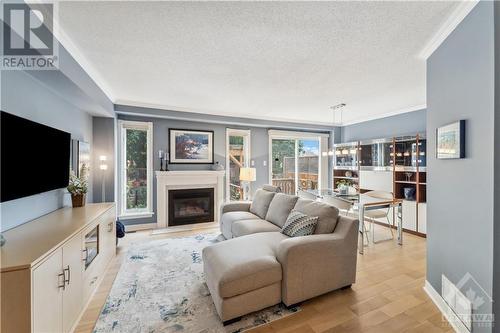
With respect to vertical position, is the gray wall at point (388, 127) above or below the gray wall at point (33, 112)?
above

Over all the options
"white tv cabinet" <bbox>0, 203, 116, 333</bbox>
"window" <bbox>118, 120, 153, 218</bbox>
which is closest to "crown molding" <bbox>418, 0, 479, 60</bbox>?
"white tv cabinet" <bbox>0, 203, 116, 333</bbox>

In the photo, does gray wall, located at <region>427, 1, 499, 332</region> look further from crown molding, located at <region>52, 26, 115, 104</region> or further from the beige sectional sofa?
crown molding, located at <region>52, 26, 115, 104</region>

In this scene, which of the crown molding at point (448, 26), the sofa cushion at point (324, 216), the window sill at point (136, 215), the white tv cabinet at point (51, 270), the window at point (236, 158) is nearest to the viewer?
the white tv cabinet at point (51, 270)

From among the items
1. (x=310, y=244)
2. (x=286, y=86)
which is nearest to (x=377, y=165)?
(x=286, y=86)

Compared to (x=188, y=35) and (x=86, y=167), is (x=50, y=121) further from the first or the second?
(x=188, y=35)

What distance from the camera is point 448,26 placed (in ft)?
5.79

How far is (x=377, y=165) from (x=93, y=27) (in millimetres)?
5420

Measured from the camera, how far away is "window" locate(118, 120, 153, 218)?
4336 millimetres

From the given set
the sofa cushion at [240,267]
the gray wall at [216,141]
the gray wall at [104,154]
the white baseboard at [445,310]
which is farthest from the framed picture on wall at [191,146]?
the white baseboard at [445,310]

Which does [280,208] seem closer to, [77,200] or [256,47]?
[256,47]

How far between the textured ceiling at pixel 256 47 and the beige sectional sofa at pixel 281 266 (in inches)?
68.4

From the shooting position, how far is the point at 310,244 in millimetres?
2029

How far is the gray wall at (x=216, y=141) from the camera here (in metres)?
4.45
